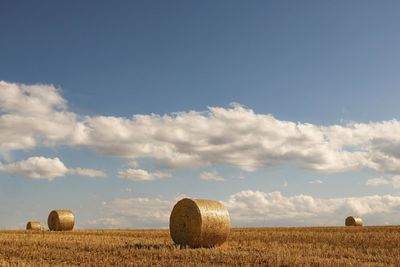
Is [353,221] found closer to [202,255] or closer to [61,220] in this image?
[61,220]

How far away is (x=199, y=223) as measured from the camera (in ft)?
63.0

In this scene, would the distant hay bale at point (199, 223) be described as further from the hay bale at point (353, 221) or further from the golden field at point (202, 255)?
the hay bale at point (353, 221)

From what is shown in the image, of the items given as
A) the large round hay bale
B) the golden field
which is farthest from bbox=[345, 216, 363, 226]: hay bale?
the large round hay bale

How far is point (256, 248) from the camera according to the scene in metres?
17.7

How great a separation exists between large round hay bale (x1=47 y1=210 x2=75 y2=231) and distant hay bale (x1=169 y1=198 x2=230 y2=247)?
47.5ft

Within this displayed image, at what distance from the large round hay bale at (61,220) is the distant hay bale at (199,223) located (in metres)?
14.5

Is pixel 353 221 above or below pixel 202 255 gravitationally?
above

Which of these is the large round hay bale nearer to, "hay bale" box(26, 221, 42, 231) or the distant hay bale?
"hay bale" box(26, 221, 42, 231)

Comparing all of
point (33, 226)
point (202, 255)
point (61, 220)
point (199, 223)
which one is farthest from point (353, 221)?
point (202, 255)

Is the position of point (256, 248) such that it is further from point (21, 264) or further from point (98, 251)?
point (21, 264)

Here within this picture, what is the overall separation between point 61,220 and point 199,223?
16205 mm

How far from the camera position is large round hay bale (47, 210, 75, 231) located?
107 ft

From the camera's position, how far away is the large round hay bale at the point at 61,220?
107 ft

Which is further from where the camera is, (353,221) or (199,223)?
(353,221)
